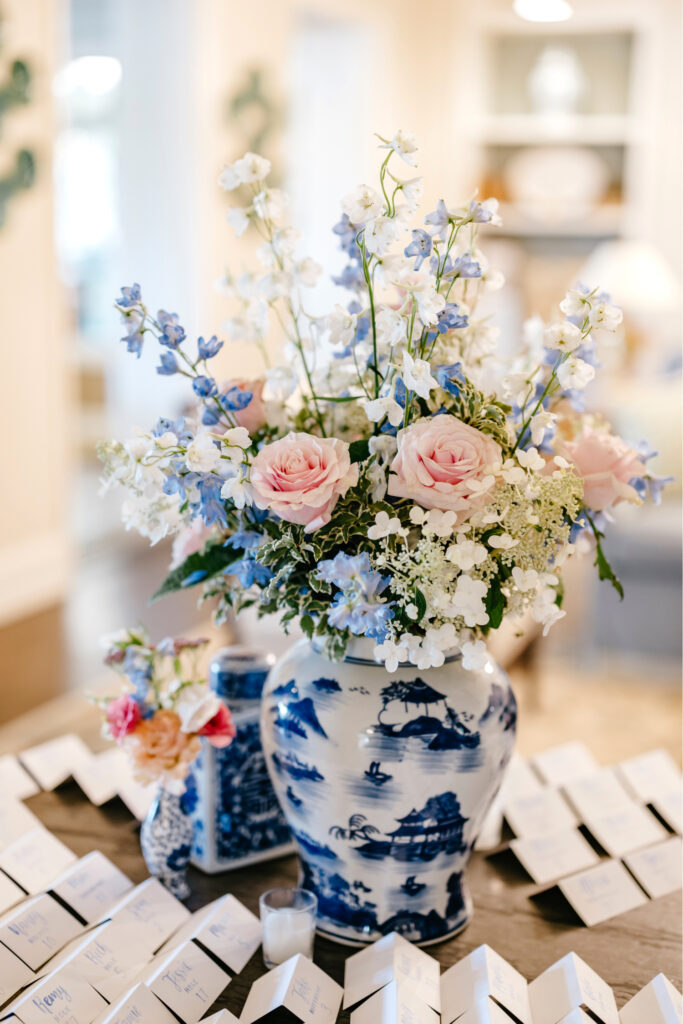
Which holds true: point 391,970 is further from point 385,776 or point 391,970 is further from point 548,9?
point 548,9

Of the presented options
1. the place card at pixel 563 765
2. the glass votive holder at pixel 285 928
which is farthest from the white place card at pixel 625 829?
the glass votive holder at pixel 285 928

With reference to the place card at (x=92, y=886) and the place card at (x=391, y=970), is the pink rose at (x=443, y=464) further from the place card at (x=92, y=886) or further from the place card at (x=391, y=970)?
the place card at (x=92, y=886)

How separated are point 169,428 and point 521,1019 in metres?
0.51

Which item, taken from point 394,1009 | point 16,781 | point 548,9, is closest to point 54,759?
point 16,781

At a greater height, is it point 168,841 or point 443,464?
point 443,464

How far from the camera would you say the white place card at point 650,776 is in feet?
4.00

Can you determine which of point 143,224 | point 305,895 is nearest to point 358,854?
point 305,895

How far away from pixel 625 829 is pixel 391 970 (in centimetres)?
40

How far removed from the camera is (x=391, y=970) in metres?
0.82

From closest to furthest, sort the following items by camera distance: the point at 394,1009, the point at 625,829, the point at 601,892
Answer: the point at 394,1009
the point at 601,892
the point at 625,829

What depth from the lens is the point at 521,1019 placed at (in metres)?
0.77

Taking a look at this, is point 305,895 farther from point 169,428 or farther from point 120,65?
point 120,65

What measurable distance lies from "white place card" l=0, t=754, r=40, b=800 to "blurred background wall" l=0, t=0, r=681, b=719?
934mm

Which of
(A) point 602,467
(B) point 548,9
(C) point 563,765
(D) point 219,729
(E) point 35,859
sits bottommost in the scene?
(C) point 563,765
